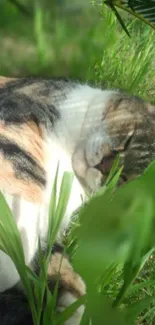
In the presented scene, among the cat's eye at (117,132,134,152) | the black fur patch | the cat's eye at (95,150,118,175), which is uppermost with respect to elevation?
the black fur patch

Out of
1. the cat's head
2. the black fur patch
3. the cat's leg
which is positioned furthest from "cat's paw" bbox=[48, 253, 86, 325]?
the cat's head

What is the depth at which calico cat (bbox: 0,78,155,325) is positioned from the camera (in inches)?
46.6

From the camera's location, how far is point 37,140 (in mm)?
1363

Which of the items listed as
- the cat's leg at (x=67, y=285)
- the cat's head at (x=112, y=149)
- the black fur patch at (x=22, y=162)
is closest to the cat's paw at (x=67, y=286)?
the cat's leg at (x=67, y=285)

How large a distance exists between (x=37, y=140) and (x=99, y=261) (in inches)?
46.1

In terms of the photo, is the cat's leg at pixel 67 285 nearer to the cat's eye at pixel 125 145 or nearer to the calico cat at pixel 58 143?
the calico cat at pixel 58 143

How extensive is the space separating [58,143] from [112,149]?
15 cm

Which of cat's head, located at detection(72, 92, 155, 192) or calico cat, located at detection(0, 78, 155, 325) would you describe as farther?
cat's head, located at detection(72, 92, 155, 192)

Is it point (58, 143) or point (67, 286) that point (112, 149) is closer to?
point (58, 143)

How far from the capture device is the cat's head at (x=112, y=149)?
1482 mm

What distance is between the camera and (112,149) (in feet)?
4.84

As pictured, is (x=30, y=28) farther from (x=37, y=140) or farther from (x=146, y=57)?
(x=146, y=57)

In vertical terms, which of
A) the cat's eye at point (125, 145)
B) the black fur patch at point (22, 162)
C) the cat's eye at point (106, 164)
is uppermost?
the black fur patch at point (22, 162)

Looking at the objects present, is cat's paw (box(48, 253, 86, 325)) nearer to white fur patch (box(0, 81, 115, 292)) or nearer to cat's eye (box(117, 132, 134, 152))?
white fur patch (box(0, 81, 115, 292))
